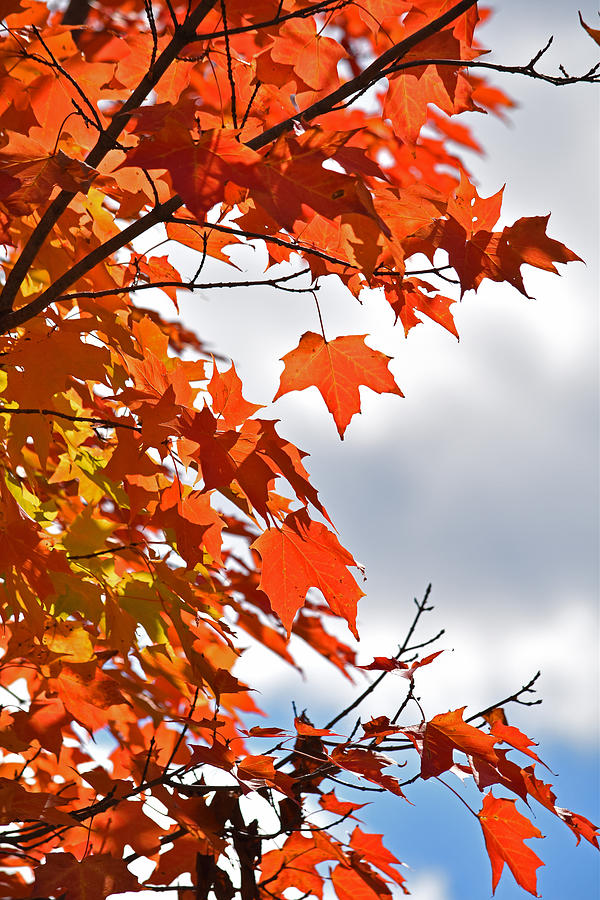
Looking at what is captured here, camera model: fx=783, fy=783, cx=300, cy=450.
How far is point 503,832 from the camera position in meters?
1.52

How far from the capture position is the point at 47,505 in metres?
2.00

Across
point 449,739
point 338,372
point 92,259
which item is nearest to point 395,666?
point 449,739

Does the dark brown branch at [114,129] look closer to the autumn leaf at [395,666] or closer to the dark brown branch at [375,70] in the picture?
the dark brown branch at [375,70]

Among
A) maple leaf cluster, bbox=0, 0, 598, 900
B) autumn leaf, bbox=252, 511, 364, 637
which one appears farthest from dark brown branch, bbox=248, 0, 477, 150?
autumn leaf, bbox=252, 511, 364, 637

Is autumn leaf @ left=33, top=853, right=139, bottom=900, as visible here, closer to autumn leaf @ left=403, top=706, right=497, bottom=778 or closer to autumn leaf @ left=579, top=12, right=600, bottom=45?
autumn leaf @ left=403, top=706, right=497, bottom=778

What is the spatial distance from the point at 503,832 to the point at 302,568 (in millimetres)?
647

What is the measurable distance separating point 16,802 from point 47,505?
796 mm

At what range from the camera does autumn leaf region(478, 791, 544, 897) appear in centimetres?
151

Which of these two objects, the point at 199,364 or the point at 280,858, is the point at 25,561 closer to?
the point at 199,364

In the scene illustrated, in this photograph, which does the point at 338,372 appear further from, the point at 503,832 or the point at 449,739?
the point at 503,832

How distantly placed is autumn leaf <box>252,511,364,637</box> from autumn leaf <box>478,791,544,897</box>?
1.47 ft

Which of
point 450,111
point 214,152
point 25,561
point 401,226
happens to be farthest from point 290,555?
point 450,111

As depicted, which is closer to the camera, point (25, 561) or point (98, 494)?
point (25, 561)

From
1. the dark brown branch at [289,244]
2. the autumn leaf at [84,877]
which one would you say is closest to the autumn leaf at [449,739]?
the autumn leaf at [84,877]
